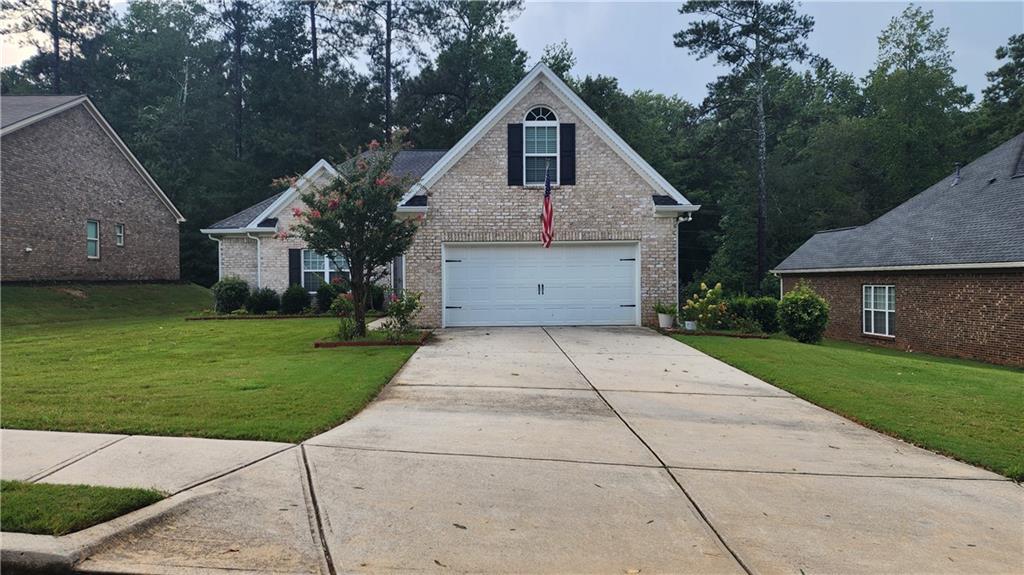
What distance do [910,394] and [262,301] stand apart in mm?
17964

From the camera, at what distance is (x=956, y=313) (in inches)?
593

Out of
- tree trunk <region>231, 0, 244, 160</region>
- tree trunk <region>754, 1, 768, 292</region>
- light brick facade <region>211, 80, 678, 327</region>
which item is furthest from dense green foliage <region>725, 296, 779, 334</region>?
tree trunk <region>231, 0, 244, 160</region>

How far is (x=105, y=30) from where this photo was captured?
1656 inches

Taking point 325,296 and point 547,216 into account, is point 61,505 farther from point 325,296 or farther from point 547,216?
point 325,296

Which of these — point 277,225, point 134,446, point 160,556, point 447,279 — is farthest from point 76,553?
point 277,225

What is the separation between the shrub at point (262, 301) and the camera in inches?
742

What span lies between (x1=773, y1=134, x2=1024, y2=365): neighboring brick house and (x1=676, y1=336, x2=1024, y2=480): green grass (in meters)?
4.56

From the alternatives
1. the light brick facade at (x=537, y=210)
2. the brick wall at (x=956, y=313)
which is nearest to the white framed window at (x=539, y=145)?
the light brick facade at (x=537, y=210)

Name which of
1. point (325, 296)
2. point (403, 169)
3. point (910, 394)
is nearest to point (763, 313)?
point (910, 394)

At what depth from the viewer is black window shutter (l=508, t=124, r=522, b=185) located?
46.9ft

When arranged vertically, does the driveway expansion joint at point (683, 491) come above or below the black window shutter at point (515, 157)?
below

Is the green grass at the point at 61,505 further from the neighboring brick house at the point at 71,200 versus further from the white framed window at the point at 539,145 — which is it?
the neighboring brick house at the point at 71,200

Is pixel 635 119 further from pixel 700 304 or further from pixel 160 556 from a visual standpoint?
pixel 160 556

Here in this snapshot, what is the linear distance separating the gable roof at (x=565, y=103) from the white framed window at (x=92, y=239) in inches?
672
